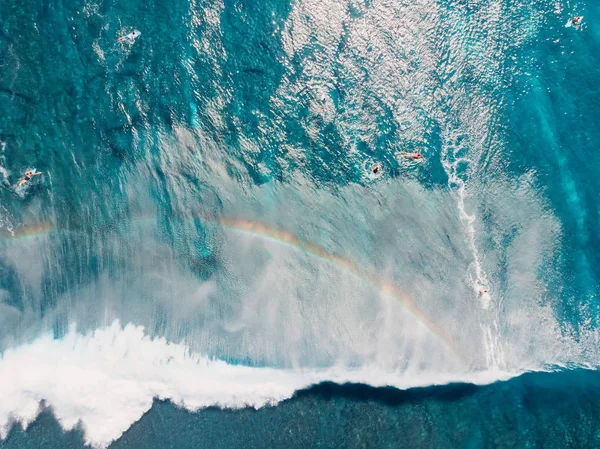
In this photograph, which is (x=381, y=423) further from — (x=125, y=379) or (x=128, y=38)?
(x=128, y=38)

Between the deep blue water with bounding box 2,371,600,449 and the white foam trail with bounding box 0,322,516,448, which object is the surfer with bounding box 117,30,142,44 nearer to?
the white foam trail with bounding box 0,322,516,448

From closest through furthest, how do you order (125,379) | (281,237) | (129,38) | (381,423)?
(381,423), (125,379), (281,237), (129,38)

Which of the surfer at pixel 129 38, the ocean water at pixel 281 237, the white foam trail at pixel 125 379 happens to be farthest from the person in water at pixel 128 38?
the white foam trail at pixel 125 379

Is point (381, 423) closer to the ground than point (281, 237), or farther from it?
closer to the ground

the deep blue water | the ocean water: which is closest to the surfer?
the ocean water

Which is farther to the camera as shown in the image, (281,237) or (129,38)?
(129,38)

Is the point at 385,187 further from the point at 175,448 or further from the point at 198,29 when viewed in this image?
the point at 175,448

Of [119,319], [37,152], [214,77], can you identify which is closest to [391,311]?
[119,319]

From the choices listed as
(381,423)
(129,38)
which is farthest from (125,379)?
(129,38)
